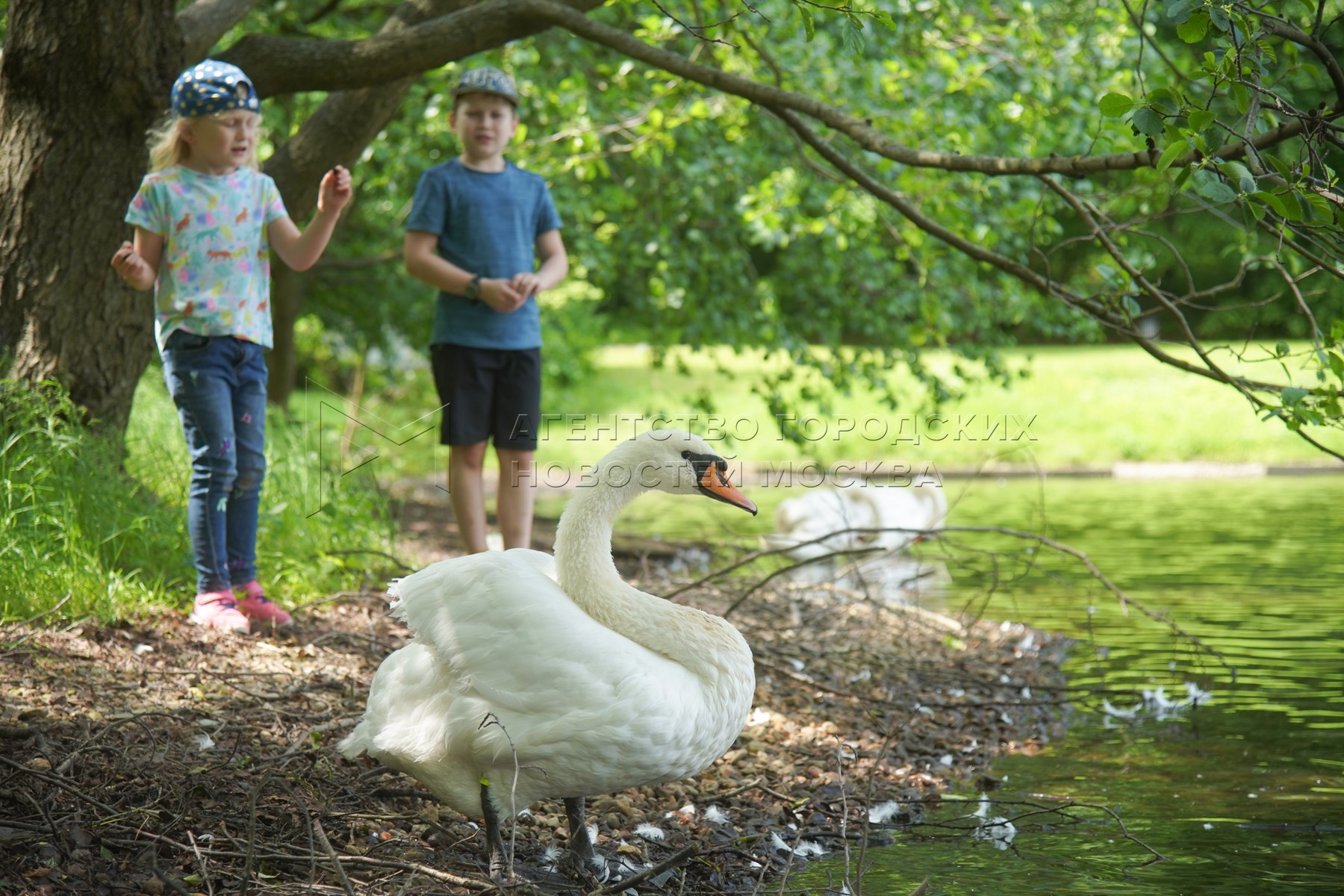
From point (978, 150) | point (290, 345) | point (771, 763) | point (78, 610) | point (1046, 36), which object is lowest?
point (771, 763)

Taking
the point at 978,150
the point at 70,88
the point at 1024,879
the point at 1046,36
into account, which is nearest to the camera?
the point at 1024,879

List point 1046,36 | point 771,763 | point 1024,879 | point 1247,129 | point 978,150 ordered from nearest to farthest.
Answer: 1. point 1247,129
2. point 1024,879
3. point 771,763
4. point 978,150
5. point 1046,36

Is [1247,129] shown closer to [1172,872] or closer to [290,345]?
[1172,872]

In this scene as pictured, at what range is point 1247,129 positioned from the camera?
9.54 ft

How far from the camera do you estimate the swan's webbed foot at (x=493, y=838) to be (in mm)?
2885

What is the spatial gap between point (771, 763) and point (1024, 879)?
1.06 m

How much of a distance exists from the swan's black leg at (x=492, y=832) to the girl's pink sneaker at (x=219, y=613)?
1.91 meters

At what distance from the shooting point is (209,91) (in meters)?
4.30

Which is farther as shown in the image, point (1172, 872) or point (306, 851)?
point (1172, 872)

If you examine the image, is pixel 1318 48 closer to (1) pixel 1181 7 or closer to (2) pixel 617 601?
(1) pixel 1181 7

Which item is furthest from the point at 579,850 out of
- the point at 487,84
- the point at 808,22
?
the point at 487,84

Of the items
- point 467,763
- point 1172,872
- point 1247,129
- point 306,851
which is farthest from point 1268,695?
point 306,851

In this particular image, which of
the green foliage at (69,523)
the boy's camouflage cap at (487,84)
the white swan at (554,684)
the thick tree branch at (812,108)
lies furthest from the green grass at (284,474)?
the boy's camouflage cap at (487,84)

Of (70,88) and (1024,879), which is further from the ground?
(70,88)
